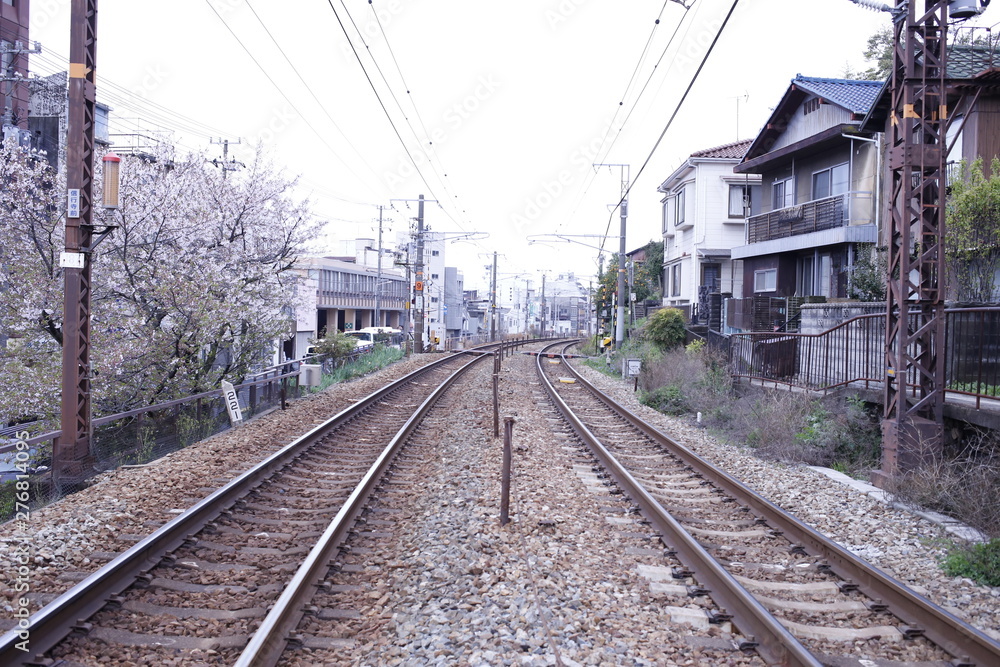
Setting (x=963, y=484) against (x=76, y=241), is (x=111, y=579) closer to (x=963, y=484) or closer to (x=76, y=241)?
(x=76, y=241)

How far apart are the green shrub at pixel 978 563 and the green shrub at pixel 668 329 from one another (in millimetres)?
Answer: 17711

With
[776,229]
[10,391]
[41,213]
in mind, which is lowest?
[10,391]

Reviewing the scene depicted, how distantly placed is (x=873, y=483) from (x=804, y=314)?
7269 millimetres

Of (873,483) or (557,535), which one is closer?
Result: (557,535)

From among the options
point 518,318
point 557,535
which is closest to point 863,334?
point 557,535

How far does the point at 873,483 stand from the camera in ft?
28.0

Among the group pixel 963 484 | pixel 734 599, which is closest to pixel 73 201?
pixel 734 599

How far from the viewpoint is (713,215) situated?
29.3 m

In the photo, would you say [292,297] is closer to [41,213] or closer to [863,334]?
[41,213]

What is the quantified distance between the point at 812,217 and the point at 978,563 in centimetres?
1633

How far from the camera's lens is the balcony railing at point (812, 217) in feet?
61.1

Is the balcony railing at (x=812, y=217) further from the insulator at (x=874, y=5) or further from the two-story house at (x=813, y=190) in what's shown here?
the insulator at (x=874, y=5)

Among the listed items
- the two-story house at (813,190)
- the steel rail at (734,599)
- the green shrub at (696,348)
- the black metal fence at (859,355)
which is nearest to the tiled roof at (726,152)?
the two-story house at (813,190)
